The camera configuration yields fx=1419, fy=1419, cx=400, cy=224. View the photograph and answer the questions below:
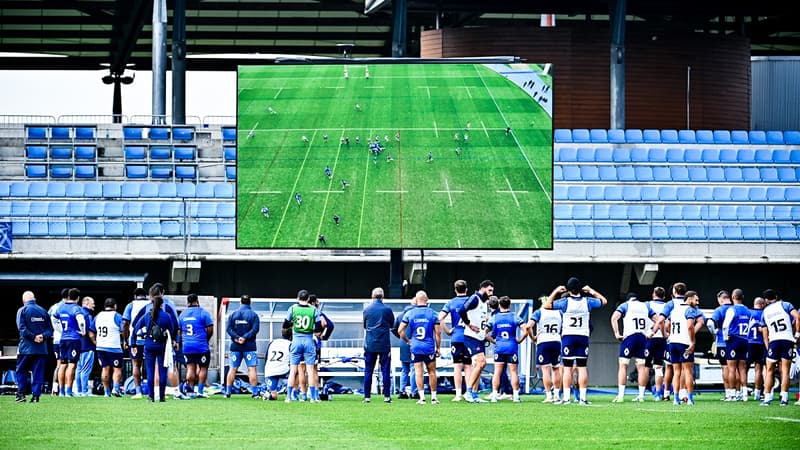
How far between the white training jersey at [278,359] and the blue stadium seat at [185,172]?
46.1ft

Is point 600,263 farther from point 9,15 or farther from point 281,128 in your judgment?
point 9,15

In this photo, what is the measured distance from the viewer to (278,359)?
22906 mm

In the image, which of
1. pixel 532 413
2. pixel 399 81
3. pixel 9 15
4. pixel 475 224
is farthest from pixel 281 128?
pixel 9 15

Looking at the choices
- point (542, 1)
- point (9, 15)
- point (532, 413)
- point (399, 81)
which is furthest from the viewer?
point (9, 15)

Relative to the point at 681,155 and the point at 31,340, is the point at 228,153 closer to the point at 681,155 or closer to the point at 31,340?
the point at 681,155

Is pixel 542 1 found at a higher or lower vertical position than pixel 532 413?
higher

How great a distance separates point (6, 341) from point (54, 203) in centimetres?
421

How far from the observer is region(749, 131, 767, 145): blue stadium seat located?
38.4 m

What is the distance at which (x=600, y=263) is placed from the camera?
32781 mm

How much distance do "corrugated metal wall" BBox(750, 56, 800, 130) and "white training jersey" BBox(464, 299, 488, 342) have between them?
89.0 feet

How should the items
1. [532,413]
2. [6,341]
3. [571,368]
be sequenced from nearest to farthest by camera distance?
1. [532,413]
2. [571,368]
3. [6,341]

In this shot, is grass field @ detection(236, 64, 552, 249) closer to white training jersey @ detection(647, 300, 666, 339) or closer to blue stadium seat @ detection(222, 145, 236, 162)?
white training jersey @ detection(647, 300, 666, 339)

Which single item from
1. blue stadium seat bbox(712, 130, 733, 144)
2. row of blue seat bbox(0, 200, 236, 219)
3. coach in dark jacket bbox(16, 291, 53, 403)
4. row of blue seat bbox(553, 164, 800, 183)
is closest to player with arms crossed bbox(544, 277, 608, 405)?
coach in dark jacket bbox(16, 291, 53, 403)

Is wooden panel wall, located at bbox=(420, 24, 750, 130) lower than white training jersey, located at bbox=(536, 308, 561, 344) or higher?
higher
